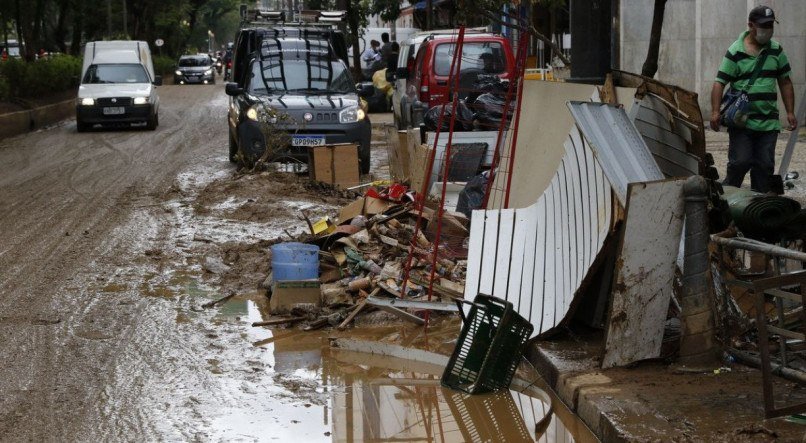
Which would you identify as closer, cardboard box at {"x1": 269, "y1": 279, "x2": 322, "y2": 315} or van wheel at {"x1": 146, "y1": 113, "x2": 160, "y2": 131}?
cardboard box at {"x1": 269, "y1": 279, "x2": 322, "y2": 315}

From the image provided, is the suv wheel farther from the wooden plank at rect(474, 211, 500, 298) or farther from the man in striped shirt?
the wooden plank at rect(474, 211, 500, 298)

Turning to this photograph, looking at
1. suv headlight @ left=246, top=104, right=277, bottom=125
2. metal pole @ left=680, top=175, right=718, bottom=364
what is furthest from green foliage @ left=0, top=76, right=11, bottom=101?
metal pole @ left=680, top=175, right=718, bottom=364

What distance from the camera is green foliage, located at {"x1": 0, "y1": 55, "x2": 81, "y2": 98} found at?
2750cm

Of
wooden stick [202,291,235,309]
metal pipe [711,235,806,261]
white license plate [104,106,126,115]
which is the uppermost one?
metal pipe [711,235,806,261]

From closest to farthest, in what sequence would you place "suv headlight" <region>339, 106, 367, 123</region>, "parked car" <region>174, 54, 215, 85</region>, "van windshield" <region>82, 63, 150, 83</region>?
1. "suv headlight" <region>339, 106, 367, 123</region>
2. "van windshield" <region>82, 63, 150, 83</region>
3. "parked car" <region>174, 54, 215, 85</region>

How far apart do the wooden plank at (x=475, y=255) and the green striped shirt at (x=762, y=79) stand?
7.94 feet

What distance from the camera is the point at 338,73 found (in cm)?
1744

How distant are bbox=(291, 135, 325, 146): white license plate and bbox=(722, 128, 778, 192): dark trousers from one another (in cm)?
813

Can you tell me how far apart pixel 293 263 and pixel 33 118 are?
20.9 metres

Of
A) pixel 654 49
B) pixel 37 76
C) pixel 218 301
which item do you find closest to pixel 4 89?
pixel 37 76

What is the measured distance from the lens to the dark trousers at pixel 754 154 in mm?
8383

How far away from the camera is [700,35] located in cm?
2147

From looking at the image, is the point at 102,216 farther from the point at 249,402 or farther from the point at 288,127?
the point at 249,402

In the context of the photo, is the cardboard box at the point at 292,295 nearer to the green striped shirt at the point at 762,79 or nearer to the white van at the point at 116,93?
the green striped shirt at the point at 762,79
